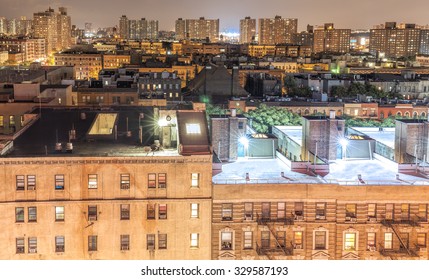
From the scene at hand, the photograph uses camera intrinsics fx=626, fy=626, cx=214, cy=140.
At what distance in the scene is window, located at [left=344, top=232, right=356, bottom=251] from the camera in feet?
61.4

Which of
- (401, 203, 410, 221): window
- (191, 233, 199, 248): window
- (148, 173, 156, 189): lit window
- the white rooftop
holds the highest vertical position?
the white rooftop

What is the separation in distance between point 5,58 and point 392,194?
115976mm

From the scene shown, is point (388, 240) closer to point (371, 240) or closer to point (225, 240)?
point (371, 240)

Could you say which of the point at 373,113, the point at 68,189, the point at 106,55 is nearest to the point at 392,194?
the point at 68,189

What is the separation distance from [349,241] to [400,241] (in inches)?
58.9

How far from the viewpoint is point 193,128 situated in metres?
20.5

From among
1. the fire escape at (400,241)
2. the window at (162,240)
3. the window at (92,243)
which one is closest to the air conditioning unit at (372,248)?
the fire escape at (400,241)

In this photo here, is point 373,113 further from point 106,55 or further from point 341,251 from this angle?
point 106,55

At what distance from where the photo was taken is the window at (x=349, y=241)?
18.7 metres

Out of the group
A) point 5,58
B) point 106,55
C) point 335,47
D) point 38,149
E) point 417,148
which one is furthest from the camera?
point 335,47

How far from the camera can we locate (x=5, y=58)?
405 feet

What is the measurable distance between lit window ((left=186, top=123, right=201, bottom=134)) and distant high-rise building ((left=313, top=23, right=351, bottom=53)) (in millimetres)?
178020

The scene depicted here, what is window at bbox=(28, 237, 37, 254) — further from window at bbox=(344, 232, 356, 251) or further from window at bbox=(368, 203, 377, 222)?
window at bbox=(368, 203, 377, 222)

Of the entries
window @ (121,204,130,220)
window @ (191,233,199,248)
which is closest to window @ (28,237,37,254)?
window @ (121,204,130,220)
